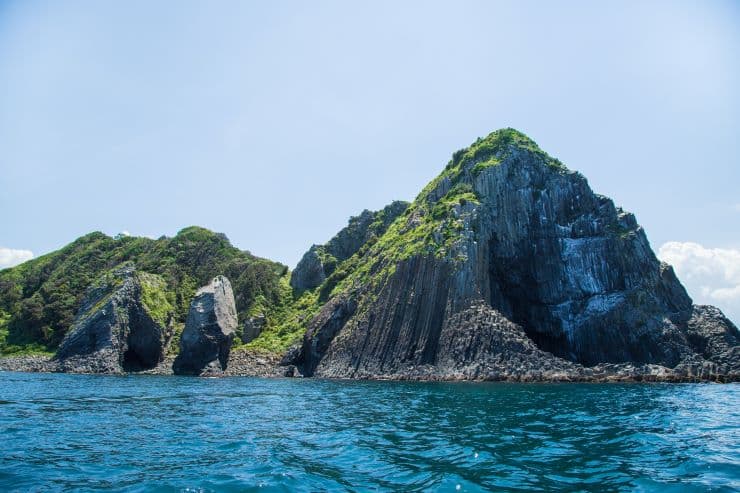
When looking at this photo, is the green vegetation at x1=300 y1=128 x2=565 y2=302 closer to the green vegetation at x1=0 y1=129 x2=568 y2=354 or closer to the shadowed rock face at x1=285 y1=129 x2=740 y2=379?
the green vegetation at x1=0 y1=129 x2=568 y2=354

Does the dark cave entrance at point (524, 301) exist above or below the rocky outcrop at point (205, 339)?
above

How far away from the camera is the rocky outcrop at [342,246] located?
113 metres

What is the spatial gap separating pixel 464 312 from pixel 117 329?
55344mm

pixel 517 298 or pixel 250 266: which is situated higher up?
pixel 250 266

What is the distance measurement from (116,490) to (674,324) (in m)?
71.5

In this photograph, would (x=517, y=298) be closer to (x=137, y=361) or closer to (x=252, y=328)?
(x=252, y=328)

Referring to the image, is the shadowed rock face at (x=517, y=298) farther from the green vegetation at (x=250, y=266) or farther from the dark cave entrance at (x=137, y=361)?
the dark cave entrance at (x=137, y=361)

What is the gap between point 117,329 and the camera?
7669 cm

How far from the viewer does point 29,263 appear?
120938mm

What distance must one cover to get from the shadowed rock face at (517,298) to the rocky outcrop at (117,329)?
24.7 meters

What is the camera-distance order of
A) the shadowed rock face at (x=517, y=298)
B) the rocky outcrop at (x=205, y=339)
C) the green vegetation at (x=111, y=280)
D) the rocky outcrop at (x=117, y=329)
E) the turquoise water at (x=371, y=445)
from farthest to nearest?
1. the green vegetation at (x=111, y=280)
2. the rocky outcrop at (x=205, y=339)
3. the rocky outcrop at (x=117, y=329)
4. the shadowed rock face at (x=517, y=298)
5. the turquoise water at (x=371, y=445)

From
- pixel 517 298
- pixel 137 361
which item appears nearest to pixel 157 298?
pixel 137 361

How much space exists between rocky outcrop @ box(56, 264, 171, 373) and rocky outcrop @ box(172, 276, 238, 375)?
6781mm

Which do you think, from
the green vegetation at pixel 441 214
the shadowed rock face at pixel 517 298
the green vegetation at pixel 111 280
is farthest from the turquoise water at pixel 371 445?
the green vegetation at pixel 111 280
